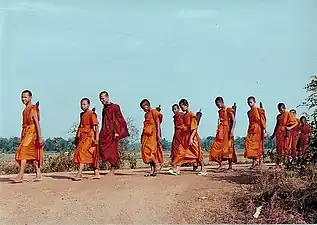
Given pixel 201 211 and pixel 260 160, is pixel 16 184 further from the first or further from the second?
pixel 260 160

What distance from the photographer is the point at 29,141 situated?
1317 centimetres

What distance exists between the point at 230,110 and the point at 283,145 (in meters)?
2.60

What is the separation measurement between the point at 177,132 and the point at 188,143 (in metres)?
0.48

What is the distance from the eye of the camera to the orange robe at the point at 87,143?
13.8 meters

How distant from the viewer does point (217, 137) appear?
1606 cm

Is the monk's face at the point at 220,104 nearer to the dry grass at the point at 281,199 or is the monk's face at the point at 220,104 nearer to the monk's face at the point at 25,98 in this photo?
the monk's face at the point at 25,98

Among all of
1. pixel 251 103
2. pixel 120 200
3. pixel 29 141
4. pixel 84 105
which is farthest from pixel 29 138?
pixel 251 103

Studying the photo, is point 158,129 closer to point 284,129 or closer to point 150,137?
point 150,137

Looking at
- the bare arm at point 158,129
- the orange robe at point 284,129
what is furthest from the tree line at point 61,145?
the bare arm at point 158,129

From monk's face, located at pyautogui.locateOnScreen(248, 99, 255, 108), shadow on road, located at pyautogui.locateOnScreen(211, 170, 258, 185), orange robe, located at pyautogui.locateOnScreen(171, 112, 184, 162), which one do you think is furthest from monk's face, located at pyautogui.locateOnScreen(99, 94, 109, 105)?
monk's face, located at pyautogui.locateOnScreen(248, 99, 255, 108)

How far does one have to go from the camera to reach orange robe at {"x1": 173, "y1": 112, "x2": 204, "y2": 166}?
15.1m

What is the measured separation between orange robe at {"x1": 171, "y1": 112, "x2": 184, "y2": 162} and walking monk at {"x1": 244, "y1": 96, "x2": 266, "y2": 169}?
2.26 m

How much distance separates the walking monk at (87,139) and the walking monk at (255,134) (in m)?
4.63

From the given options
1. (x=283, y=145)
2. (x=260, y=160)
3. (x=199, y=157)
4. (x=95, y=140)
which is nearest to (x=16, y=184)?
(x=95, y=140)
